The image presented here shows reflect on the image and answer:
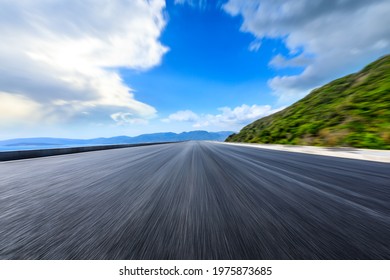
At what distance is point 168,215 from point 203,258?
0.79 meters

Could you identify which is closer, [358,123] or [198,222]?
[198,222]

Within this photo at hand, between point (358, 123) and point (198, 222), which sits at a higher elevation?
point (358, 123)

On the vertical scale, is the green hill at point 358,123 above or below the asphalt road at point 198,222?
above

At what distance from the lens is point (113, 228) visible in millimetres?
1644

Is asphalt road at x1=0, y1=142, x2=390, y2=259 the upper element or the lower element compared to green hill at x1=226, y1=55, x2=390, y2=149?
lower

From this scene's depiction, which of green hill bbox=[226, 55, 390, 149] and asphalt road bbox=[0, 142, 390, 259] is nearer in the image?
asphalt road bbox=[0, 142, 390, 259]

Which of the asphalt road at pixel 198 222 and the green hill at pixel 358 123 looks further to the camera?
the green hill at pixel 358 123
